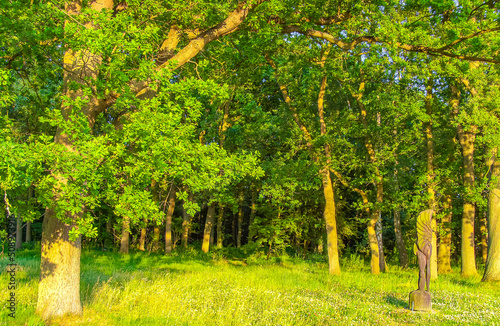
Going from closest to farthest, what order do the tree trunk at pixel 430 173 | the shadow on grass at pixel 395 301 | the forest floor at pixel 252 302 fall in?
1. the forest floor at pixel 252 302
2. the shadow on grass at pixel 395 301
3. the tree trunk at pixel 430 173

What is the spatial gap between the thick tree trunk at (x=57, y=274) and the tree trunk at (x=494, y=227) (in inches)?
618

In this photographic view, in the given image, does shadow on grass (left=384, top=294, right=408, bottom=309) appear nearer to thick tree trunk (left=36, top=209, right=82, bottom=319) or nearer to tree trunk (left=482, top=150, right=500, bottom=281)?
tree trunk (left=482, top=150, right=500, bottom=281)

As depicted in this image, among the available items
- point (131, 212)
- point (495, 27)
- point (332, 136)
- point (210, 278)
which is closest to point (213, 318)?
point (131, 212)

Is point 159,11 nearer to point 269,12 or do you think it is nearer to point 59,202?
point 269,12

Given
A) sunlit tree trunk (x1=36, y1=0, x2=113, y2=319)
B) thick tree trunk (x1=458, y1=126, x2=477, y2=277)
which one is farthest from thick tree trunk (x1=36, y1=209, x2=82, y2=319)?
thick tree trunk (x1=458, y1=126, x2=477, y2=277)

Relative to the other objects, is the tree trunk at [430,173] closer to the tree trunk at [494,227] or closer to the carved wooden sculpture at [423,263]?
the tree trunk at [494,227]

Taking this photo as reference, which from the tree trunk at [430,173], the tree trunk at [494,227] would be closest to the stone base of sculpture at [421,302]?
the tree trunk at [430,173]

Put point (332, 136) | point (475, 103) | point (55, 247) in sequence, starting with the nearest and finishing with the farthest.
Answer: point (55, 247)
point (475, 103)
point (332, 136)

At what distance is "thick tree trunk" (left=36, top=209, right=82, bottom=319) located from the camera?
7.12 meters

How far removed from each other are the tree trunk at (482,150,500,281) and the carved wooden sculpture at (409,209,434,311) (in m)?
6.47

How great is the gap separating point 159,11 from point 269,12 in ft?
8.83

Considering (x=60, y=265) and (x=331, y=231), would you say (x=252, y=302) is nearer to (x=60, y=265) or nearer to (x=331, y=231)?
(x=60, y=265)

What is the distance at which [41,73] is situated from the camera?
8633 millimetres

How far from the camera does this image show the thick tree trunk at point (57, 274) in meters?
7.12
